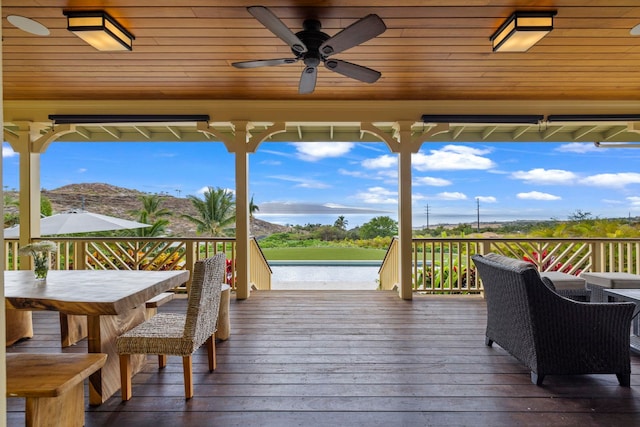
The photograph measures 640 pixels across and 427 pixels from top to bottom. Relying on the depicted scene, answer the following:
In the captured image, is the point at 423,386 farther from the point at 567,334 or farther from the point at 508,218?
the point at 508,218

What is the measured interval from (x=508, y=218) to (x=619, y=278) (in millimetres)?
9639

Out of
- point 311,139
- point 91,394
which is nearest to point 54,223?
point 91,394

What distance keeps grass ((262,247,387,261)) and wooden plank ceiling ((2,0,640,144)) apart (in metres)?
9.21

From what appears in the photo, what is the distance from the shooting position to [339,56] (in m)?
3.49

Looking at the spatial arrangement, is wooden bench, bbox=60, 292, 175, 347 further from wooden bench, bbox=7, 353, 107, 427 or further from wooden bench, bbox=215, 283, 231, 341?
wooden bench, bbox=7, 353, 107, 427

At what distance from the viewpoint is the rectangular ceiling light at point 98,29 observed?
272cm

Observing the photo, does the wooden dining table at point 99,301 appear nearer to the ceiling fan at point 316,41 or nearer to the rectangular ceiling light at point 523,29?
→ the ceiling fan at point 316,41

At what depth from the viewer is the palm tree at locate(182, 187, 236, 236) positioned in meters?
10.5

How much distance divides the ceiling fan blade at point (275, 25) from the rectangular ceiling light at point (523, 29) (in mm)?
1696

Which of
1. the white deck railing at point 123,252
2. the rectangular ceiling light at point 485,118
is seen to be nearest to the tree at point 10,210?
the white deck railing at point 123,252

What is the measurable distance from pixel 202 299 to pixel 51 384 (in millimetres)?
840

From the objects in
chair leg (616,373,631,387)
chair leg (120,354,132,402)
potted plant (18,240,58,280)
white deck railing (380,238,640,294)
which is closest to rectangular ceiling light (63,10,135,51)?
potted plant (18,240,58,280)

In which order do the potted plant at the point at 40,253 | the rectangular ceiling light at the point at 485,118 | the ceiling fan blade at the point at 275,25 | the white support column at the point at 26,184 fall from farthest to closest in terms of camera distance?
1. the white support column at the point at 26,184
2. the rectangular ceiling light at the point at 485,118
3. the potted plant at the point at 40,253
4. the ceiling fan blade at the point at 275,25

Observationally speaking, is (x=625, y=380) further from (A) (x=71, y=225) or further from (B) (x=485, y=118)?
(A) (x=71, y=225)
